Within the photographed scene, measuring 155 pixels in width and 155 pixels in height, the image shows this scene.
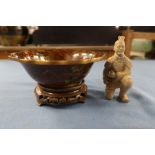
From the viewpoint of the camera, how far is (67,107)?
0.54 m

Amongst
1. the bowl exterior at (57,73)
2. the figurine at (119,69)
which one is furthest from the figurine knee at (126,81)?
the bowl exterior at (57,73)

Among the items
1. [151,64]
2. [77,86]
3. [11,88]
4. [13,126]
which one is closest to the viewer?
[13,126]

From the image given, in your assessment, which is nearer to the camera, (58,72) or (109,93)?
(58,72)

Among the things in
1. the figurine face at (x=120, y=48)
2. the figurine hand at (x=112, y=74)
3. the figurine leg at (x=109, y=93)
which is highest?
the figurine face at (x=120, y=48)

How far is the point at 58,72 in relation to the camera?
18.8 inches

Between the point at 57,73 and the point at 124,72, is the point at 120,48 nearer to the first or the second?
the point at 124,72

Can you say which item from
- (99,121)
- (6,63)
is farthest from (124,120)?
(6,63)

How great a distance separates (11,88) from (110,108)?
34 centimetres

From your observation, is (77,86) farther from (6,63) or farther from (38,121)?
(6,63)

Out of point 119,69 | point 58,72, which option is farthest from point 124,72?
point 58,72

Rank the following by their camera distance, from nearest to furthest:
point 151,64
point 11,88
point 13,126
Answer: point 13,126
point 11,88
point 151,64

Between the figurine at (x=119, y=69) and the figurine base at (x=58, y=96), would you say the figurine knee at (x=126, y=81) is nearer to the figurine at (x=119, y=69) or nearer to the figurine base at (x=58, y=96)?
the figurine at (x=119, y=69)

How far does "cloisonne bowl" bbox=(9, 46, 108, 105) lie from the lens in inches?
18.3

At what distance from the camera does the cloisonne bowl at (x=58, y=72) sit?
0.47 metres
